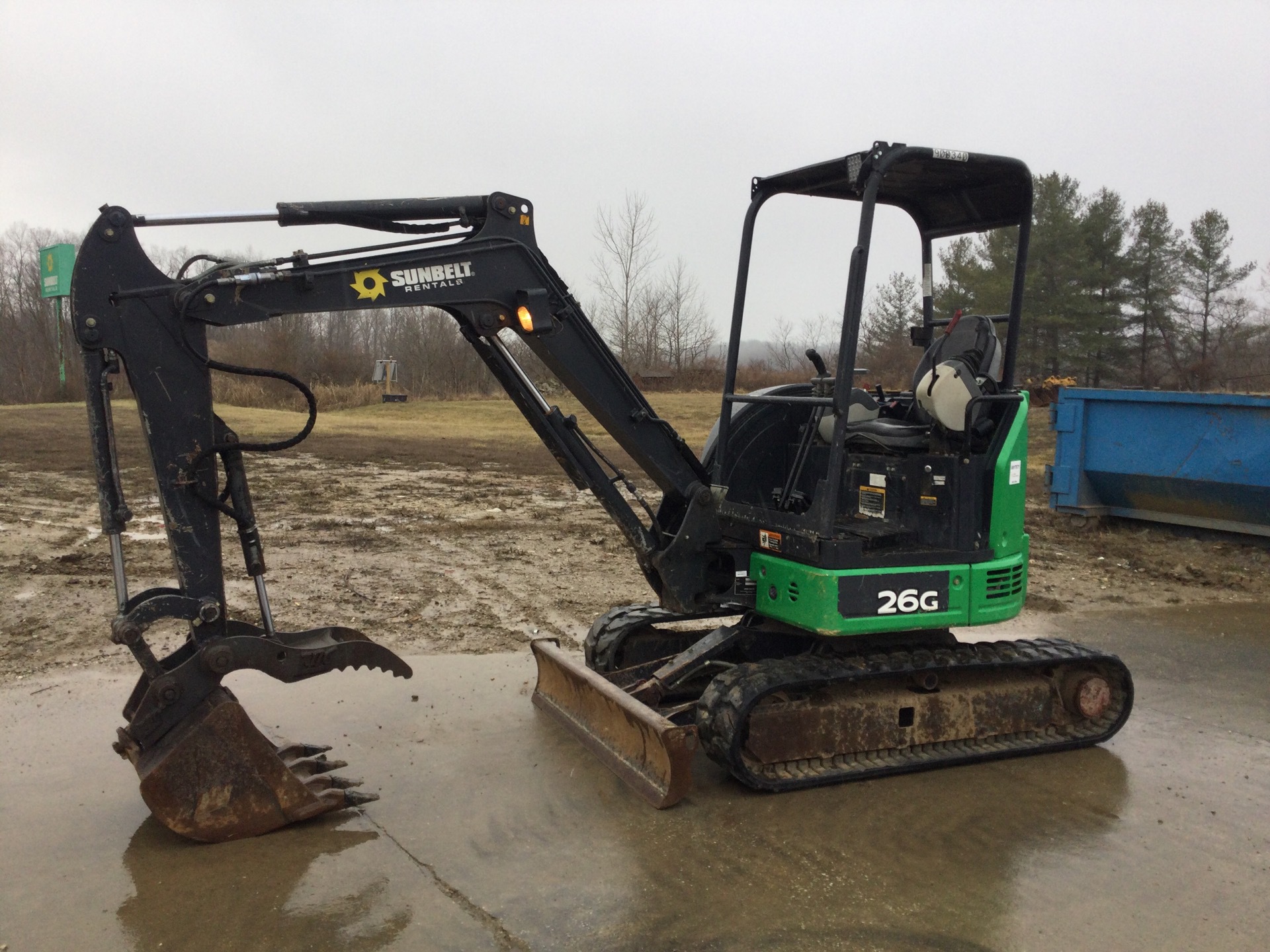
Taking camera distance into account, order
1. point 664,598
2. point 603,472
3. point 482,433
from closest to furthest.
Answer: point 603,472 < point 664,598 < point 482,433

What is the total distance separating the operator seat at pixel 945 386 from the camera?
17.1 ft

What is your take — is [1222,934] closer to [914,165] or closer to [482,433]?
[914,165]

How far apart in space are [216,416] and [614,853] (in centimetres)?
250

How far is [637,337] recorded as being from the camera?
41844 millimetres

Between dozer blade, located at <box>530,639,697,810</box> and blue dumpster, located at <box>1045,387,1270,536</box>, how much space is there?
7.63 meters

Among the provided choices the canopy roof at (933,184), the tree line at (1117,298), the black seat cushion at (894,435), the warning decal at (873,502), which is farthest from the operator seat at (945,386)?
the tree line at (1117,298)

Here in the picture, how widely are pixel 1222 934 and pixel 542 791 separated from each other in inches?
109

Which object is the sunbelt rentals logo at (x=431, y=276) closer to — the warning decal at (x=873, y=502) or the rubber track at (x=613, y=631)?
the rubber track at (x=613, y=631)

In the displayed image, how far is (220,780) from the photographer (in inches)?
162

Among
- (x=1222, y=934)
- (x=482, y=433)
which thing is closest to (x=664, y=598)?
(x=1222, y=934)

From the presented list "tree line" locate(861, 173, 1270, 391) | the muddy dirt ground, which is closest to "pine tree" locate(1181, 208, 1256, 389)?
"tree line" locate(861, 173, 1270, 391)

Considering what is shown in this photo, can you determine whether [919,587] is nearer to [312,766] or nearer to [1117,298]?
[312,766]

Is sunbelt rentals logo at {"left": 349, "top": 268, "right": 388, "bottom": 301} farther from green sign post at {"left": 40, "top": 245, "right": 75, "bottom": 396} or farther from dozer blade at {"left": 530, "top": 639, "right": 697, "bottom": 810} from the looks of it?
green sign post at {"left": 40, "top": 245, "right": 75, "bottom": 396}

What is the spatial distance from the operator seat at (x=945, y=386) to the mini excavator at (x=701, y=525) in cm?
2
